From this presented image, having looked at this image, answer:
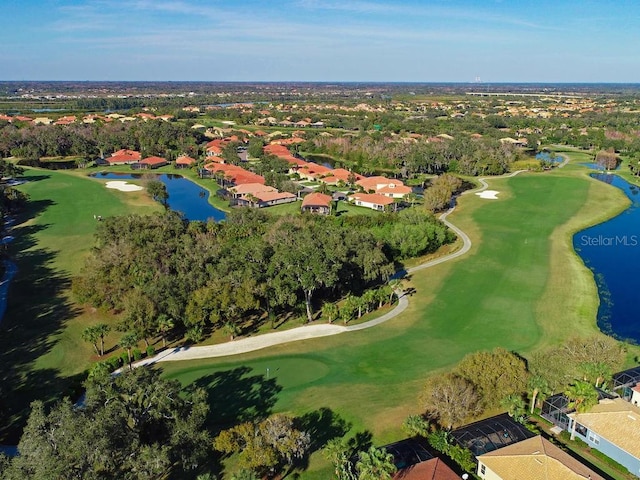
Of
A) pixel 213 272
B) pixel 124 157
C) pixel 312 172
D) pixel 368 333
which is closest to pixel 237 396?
pixel 213 272

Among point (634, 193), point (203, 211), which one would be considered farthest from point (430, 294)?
point (634, 193)

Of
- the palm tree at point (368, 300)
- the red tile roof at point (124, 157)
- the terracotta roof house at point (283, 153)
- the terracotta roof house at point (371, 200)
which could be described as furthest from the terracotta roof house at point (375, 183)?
the red tile roof at point (124, 157)

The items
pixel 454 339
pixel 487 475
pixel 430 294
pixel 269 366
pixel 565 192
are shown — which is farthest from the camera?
pixel 565 192

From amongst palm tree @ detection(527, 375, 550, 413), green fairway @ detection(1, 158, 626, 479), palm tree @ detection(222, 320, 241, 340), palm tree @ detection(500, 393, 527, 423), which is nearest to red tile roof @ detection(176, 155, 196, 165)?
green fairway @ detection(1, 158, 626, 479)

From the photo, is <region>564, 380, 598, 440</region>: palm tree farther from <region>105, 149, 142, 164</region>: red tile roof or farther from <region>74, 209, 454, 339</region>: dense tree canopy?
<region>105, 149, 142, 164</region>: red tile roof

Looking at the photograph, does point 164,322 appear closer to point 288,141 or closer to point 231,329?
point 231,329

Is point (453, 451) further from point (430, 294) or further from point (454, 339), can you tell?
point (430, 294)

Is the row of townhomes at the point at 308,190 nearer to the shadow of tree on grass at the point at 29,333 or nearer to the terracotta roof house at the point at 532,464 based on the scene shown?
the shadow of tree on grass at the point at 29,333

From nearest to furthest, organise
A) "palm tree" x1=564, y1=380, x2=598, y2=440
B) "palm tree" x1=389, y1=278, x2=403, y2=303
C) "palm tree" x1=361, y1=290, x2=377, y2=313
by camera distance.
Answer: "palm tree" x1=564, y1=380, x2=598, y2=440 → "palm tree" x1=361, y1=290, x2=377, y2=313 → "palm tree" x1=389, y1=278, x2=403, y2=303
